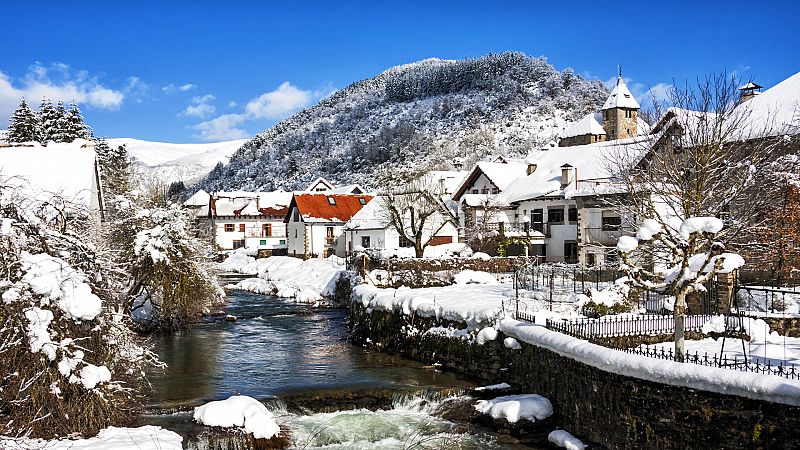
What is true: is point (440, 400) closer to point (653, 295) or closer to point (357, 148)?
point (653, 295)

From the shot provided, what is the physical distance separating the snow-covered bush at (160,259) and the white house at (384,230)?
20030mm

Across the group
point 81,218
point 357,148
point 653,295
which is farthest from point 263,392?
point 357,148

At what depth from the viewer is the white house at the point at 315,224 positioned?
238 feet

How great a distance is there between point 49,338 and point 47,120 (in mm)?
58057

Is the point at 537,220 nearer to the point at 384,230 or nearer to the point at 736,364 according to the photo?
the point at 384,230

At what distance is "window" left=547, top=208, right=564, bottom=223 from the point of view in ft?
154

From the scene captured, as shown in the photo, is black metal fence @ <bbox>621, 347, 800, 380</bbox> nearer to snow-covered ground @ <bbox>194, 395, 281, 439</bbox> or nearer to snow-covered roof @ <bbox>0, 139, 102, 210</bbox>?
snow-covered ground @ <bbox>194, 395, 281, 439</bbox>

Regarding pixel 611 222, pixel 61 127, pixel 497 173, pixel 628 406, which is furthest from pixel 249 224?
pixel 628 406

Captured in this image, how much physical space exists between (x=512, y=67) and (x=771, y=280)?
589ft

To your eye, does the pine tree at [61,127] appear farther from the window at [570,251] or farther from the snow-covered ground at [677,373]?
the snow-covered ground at [677,373]

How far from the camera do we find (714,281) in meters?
23.7

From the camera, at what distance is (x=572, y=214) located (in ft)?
150

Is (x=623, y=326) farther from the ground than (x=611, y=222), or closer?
closer

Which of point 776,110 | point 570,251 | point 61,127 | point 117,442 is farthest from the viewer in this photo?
point 61,127
